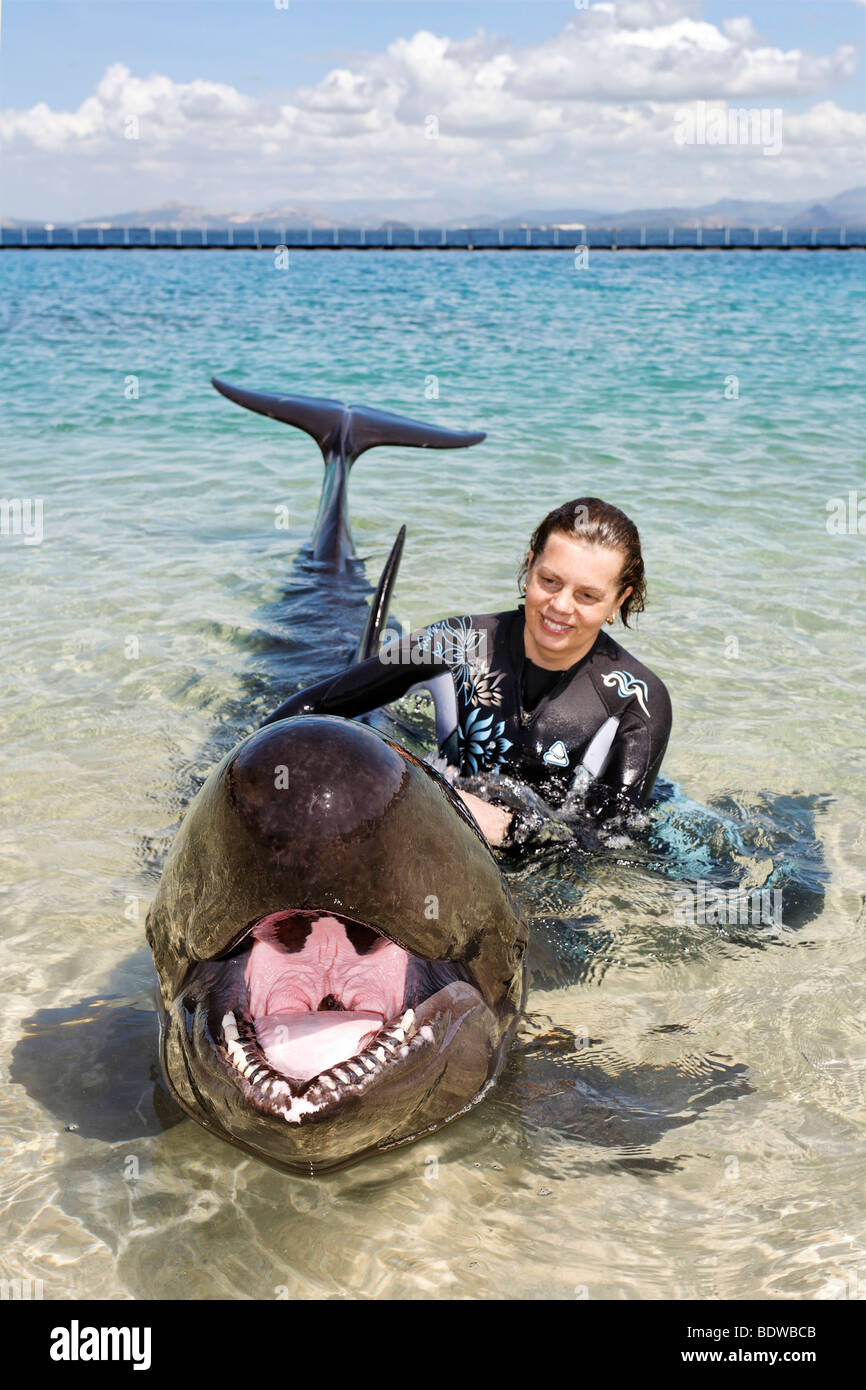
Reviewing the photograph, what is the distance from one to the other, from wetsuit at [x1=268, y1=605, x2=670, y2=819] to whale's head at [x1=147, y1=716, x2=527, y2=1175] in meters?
1.55

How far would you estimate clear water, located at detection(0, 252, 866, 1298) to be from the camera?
257 centimetres

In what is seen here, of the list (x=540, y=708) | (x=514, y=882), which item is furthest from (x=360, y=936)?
(x=540, y=708)

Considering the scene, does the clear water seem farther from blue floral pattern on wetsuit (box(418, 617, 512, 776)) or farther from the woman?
blue floral pattern on wetsuit (box(418, 617, 512, 776))

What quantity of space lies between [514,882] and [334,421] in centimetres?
449

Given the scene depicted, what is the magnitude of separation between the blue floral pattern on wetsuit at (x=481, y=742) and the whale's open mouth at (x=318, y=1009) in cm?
175

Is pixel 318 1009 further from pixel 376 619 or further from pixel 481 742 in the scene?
pixel 376 619

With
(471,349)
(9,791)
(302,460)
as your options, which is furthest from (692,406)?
(9,791)

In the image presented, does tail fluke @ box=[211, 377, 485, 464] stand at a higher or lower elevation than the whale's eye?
higher

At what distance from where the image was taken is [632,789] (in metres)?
3.97

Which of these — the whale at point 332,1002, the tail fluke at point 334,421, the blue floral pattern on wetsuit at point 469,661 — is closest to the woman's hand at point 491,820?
the whale at point 332,1002

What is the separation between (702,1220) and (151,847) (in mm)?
2421

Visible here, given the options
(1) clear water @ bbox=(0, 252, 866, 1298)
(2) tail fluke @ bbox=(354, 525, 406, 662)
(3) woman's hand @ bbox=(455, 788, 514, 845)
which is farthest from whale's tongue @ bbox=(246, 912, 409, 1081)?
(2) tail fluke @ bbox=(354, 525, 406, 662)

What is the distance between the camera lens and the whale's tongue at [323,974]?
A: 225 centimetres

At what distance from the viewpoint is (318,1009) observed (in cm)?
225
